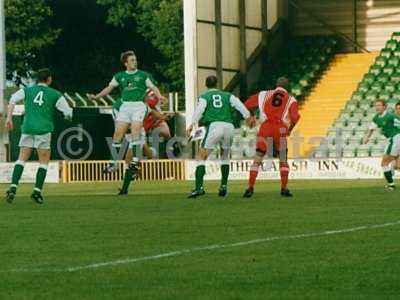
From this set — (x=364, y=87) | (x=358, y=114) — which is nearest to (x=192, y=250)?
(x=358, y=114)

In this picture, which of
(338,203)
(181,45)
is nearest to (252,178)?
(338,203)

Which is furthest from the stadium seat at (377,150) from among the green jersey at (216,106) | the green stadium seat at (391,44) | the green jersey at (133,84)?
the green jersey at (133,84)

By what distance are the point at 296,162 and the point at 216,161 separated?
2454mm

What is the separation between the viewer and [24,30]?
67.6m

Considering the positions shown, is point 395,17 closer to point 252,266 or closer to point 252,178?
point 252,178

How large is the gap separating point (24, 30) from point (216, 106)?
4442 cm

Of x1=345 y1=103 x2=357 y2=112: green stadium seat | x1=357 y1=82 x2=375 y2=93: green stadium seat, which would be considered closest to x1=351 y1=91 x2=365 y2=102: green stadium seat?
x1=357 y1=82 x2=375 y2=93: green stadium seat

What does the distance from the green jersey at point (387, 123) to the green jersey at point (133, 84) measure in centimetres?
682

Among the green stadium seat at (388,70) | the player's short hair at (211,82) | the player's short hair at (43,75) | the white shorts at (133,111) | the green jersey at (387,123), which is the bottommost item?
the green jersey at (387,123)

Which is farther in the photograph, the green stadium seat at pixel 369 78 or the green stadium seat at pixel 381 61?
the green stadium seat at pixel 381 61

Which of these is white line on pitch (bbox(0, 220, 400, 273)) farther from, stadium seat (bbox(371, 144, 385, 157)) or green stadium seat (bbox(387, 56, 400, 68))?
green stadium seat (bbox(387, 56, 400, 68))

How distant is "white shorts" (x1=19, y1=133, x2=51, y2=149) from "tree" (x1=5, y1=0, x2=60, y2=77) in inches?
1779

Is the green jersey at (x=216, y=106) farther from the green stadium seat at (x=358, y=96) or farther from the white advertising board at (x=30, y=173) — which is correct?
the green stadium seat at (x=358, y=96)

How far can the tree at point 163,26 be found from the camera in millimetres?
66938
